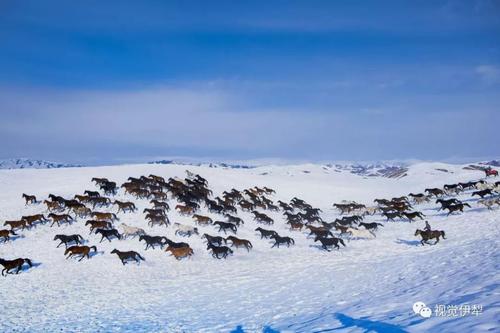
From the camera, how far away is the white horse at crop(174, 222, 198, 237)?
83.4ft

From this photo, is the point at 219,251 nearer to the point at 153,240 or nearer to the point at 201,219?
the point at 153,240

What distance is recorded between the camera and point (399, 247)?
2166 cm

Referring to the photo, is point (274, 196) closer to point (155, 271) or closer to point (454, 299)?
point (155, 271)

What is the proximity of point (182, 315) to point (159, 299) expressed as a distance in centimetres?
258

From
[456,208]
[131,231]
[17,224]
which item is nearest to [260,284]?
[131,231]

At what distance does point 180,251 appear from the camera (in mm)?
21328

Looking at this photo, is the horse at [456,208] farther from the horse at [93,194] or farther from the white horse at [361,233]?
the horse at [93,194]

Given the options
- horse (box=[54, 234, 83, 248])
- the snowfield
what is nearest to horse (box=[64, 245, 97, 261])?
the snowfield

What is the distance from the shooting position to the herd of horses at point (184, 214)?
21812mm

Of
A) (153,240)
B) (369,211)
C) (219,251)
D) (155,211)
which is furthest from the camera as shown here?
(369,211)

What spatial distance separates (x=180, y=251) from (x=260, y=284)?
22.7ft

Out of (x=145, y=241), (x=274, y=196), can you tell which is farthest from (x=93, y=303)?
(x=274, y=196)

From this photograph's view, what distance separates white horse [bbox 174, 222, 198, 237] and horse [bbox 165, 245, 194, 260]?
11.9 feet

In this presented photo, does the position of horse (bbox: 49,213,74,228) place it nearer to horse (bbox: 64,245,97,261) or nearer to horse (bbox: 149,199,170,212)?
horse (bbox: 64,245,97,261)
